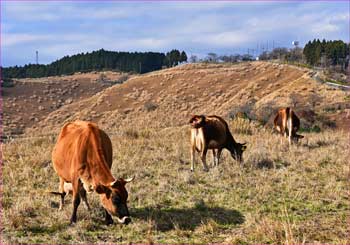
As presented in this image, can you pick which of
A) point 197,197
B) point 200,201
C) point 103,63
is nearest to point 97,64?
point 103,63

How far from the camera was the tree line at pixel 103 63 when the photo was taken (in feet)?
A: 443

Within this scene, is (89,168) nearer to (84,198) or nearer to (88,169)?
(88,169)

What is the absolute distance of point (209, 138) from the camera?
13.4 m

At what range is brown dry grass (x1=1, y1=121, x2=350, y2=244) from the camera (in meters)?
7.39

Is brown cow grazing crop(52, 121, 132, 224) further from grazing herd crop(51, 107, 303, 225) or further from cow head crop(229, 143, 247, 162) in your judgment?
cow head crop(229, 143, 247, 162)

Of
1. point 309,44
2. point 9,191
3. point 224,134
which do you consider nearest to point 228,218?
point 9,191

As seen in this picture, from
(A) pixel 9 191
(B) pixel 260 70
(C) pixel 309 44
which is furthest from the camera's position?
(C) pixel 309 44

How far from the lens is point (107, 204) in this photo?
7.20 m

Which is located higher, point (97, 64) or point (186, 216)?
point (97, 64)

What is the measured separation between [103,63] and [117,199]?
445 ft

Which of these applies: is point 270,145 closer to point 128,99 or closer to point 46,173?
point 46,173

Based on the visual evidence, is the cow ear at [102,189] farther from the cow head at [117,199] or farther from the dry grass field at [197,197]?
the dry grass field at [197,197]

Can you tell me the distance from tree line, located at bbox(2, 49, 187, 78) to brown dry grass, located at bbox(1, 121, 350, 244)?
393 ft

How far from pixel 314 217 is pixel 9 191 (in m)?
6.26
